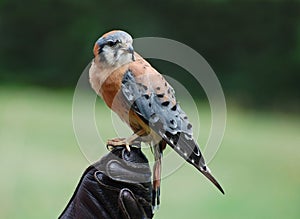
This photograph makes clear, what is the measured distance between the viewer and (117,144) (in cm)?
167

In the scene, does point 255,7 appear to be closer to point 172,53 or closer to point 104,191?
point 172,53

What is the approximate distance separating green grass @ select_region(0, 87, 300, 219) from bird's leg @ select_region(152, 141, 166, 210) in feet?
5.23

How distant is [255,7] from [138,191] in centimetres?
593

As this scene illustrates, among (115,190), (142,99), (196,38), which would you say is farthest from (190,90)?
(115,190)

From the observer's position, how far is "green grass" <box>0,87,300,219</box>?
165 inches

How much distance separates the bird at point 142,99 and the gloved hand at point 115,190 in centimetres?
6

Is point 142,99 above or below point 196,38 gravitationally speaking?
below

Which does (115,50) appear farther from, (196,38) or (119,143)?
(196,38)

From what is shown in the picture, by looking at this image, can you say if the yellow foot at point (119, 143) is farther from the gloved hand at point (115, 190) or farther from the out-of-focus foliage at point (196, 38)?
the out-of-focus foliage at point (196, 38)

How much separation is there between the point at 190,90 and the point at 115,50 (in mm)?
4996

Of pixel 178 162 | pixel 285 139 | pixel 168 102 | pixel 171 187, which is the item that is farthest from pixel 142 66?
pixel 285 139

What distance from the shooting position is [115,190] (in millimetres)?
1572

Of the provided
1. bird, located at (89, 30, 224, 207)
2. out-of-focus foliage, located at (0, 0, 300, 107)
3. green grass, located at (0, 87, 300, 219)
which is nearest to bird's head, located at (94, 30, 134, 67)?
bird, located at (89, 30, 224, 207)

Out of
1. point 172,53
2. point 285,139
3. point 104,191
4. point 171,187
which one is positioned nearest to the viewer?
point 104,191
